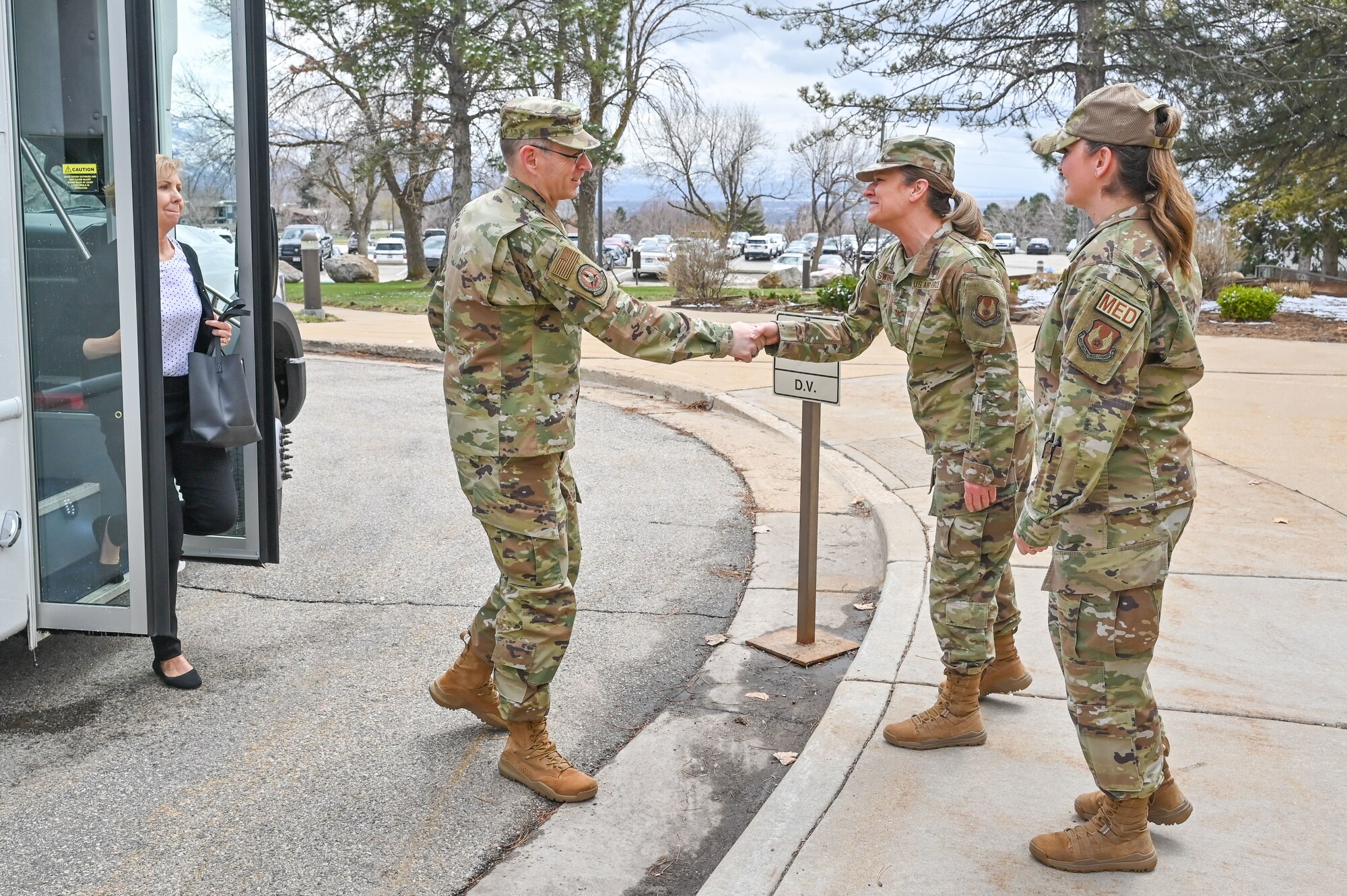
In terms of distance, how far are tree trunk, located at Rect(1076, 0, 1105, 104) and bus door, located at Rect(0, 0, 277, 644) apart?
18.6 m

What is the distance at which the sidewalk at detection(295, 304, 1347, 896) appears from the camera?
297cm

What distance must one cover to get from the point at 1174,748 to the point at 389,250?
51880 mm

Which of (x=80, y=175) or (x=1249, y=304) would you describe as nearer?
(x=80, y=175)

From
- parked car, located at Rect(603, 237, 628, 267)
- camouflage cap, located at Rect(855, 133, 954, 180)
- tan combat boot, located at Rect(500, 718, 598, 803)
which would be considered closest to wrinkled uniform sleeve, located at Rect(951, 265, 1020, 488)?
camouflage cap, located at Rect(855, 133, 954, 180)

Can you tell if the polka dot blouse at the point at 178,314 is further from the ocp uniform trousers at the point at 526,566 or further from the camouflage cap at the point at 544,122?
the camouflage cap at the point at 544,122

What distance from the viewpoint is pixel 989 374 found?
348 cm

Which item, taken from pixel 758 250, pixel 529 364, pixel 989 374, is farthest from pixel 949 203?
pixel 758 250

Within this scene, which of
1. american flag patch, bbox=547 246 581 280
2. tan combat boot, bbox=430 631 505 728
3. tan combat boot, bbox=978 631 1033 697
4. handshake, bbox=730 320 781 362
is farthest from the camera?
tan combat boot, bbox=978 631 1033 697

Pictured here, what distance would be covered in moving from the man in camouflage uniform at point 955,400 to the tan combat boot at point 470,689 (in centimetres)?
129

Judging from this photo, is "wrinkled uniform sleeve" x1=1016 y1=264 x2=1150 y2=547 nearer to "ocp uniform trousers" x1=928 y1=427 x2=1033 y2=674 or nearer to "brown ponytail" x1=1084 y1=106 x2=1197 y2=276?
"brown ponytail" x1=1084 y1=106 x2=1197 y2=276

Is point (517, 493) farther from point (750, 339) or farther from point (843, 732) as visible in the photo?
point (843, 732)

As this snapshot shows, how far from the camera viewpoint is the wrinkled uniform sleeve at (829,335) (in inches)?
159

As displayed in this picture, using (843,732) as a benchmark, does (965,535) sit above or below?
above

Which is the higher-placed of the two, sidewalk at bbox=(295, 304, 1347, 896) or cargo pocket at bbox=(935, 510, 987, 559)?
cargo pocket at bbox=(935, 510, 987, 559)
